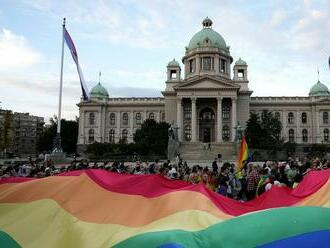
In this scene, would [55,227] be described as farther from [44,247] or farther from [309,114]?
[309,114]

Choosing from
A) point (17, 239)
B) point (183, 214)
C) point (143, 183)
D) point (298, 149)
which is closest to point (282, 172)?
point (143, 183)

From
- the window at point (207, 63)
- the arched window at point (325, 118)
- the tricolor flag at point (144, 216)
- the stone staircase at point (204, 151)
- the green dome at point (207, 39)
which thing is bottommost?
the tricolor flag at point (144, 216)

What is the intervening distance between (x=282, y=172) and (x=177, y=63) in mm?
79038

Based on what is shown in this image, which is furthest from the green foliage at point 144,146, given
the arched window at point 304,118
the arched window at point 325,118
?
the arched window at point 325,118

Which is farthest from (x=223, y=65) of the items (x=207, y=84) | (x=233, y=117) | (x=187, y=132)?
(x=187, y=132)

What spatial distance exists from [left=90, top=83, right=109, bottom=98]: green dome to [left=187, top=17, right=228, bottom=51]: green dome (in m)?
21.8

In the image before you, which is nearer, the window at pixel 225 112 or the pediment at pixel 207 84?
the pediment at pixel 207 84

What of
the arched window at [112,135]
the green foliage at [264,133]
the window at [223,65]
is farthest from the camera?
the arched window at [112,135]

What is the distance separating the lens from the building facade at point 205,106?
83.4m

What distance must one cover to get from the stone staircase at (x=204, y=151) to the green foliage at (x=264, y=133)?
4856 mm

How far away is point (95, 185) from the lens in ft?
24.3

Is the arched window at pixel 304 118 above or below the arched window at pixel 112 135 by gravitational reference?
above

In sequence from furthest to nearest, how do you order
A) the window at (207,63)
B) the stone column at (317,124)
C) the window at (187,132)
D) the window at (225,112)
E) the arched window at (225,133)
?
the stone column at (317,124)
the window at (207,63)
the window at (187,132)
the window at (225,112)
the arched window at (225,133)

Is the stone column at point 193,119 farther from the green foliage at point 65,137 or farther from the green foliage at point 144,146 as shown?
the green foliage at point 65,137
